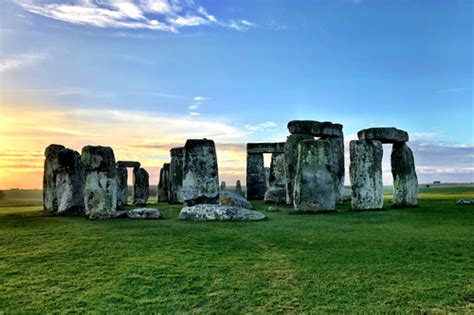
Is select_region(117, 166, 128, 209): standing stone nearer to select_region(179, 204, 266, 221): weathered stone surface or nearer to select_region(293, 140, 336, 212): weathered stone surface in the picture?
select_region(179, 204, 266, 221): weathered stone surface

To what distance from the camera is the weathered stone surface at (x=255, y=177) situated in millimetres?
29000

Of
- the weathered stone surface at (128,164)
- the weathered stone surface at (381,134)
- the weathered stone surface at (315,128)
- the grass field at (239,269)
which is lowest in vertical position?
the grass field at (239,269)

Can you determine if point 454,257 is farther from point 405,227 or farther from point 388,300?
point 405,227

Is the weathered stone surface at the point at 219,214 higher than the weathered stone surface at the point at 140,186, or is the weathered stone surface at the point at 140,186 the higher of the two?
the weathered stone surface at the point at 140,186

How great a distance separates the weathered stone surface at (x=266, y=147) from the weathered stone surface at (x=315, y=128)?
5.53 meters

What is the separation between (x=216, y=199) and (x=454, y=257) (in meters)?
10.6

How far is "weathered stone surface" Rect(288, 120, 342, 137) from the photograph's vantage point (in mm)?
20891

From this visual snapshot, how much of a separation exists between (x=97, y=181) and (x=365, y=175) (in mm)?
10244

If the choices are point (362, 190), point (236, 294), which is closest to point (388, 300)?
point (236, 294)

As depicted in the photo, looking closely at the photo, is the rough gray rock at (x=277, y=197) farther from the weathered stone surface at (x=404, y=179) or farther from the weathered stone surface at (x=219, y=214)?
the weathered stone surface at (x=219, y=214)

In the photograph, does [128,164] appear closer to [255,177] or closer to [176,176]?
[176,176]

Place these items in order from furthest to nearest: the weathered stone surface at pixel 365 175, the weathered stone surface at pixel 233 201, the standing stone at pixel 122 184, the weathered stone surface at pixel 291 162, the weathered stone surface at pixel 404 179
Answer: the standing stone at pixel 122 184 → the weathered stone surface at pixel 291 162 → the weathered stone surface at pixel 404 179 → the weathered stone surface at pixel 233 201 → the weathered stone surface at pixel 365 175

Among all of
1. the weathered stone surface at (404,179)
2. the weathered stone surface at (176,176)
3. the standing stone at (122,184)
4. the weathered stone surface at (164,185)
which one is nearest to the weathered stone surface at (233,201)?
the weathered stone surface at (404,179)

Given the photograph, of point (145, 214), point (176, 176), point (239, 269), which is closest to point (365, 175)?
point (145, 214)
